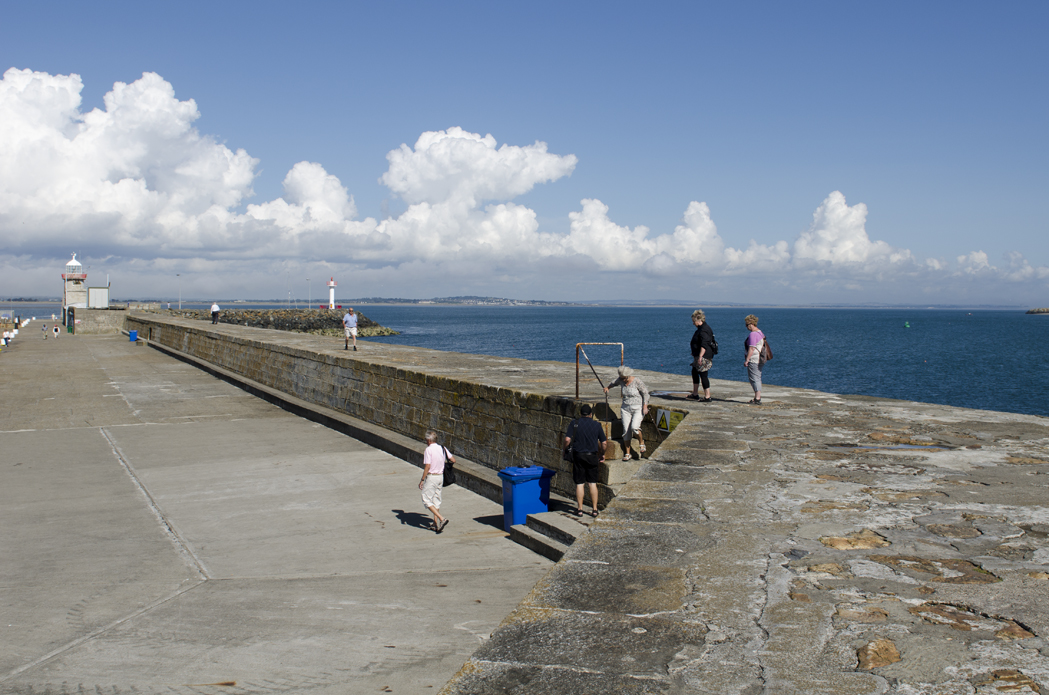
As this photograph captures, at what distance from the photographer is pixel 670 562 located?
375cm

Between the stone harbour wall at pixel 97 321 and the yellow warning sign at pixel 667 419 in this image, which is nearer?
the yellow warning sign at pixel 667 419

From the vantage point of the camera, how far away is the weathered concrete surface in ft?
16.7

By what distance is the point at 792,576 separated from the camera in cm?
354

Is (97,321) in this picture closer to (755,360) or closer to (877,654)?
(755,360)

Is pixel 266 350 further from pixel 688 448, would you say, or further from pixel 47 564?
pixel 688 448

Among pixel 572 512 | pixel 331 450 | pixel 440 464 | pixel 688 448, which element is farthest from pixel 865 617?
pixel 331 450

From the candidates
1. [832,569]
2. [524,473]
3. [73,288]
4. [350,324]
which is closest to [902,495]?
[832,569]

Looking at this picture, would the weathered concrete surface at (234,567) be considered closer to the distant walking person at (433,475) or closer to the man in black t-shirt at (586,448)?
the distant walking person at (433,475)

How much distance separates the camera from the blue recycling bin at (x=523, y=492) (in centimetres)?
820

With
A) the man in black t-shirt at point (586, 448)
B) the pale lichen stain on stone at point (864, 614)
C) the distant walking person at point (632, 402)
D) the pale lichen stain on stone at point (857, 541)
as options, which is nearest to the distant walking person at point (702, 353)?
the distant walking person at point (632, 402)

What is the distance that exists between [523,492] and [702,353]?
2.82 metres

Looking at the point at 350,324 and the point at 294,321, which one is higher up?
the point at 350,324

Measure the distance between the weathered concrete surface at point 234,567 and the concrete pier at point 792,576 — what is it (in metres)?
0.09

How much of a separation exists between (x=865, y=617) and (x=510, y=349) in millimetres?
64202
